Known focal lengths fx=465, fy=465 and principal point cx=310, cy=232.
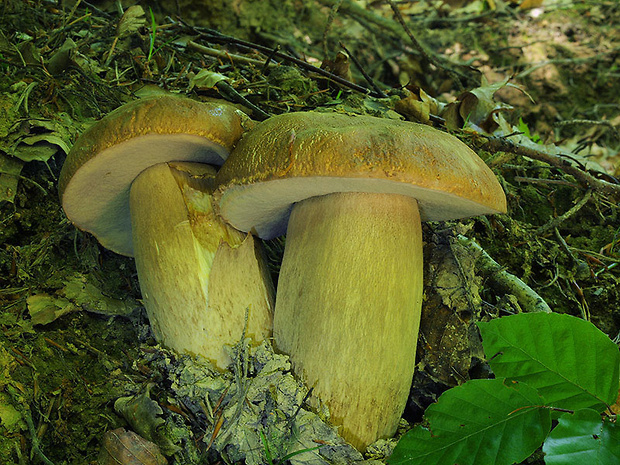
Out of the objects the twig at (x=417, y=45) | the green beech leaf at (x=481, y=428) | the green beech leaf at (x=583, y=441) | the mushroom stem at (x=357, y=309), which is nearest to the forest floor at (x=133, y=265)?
the mushroom stem at (x=357, y=309)

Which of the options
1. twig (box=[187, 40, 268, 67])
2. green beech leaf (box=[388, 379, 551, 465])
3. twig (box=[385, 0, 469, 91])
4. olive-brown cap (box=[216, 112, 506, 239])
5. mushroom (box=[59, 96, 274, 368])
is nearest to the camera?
green beech leaf (box=[388, 379, 551, 465])

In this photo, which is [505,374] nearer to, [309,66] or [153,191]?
[153,191]

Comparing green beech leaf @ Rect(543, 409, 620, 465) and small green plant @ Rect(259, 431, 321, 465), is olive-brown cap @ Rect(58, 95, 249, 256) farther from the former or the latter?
green beech leaf @ Rect(543, 409, 620, 465)

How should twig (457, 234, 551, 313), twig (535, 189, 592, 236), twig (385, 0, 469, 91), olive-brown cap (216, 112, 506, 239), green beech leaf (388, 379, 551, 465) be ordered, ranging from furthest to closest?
Answer: twig (385, 0, 469, 91)
twig (535, 189, 592, 236)
twig (457, 234, 551, 313)
olive-brown cap (216, 112, 506, 239)
green beech leaf (388, 379, 551, 465)

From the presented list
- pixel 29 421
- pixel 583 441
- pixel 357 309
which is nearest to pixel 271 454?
pixel 357 309

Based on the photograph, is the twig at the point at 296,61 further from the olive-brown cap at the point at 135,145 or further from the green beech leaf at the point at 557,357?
the green beech leaf at the point at 557,357

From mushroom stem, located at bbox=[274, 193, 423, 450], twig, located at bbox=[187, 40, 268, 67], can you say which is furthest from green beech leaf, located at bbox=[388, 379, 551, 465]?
twig, located at bbox=[187, 40, 268, 67]

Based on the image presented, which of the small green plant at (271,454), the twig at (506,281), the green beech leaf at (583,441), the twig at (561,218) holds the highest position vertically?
the green beech leaf at (583,441)
